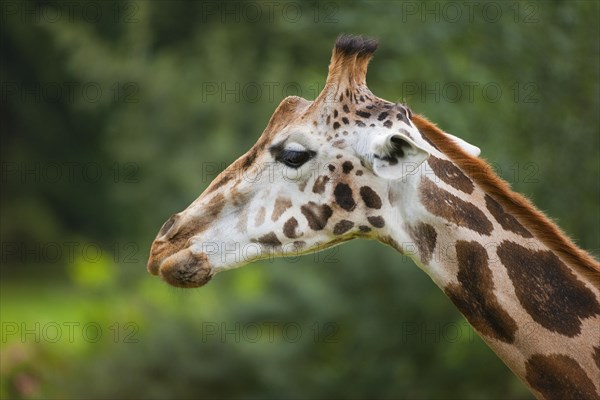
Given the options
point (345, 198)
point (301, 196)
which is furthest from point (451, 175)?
point (301, 196)

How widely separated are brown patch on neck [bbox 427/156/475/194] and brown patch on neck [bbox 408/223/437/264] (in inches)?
9.9

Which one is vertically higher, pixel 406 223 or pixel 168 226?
pixel 406 223

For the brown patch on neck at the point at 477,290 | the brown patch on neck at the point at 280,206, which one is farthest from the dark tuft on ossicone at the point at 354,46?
the brown patch on neck at the point at 477,290

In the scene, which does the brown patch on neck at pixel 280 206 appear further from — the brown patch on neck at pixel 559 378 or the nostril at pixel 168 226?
the brown patch on neck at pixel 559 378

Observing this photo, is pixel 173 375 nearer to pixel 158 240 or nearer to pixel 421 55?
pixel 421 55

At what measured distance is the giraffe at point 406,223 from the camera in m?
4.62

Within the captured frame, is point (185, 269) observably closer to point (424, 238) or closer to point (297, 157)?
point (297, 157)

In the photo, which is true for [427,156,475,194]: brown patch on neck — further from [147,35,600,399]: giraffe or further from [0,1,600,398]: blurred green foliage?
[0,1,600,398]: blurred green foliage

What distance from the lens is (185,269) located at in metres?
4.89

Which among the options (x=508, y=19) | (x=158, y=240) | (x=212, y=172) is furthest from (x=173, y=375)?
(x=158, y=240)

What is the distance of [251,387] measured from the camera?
13273 mm

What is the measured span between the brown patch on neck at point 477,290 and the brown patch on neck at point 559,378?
19cm

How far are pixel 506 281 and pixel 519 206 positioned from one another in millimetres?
385

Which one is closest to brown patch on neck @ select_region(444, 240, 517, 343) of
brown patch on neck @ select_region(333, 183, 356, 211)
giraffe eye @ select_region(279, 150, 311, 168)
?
brown patch on neck @ select_region(333, 183, 356, 211)
